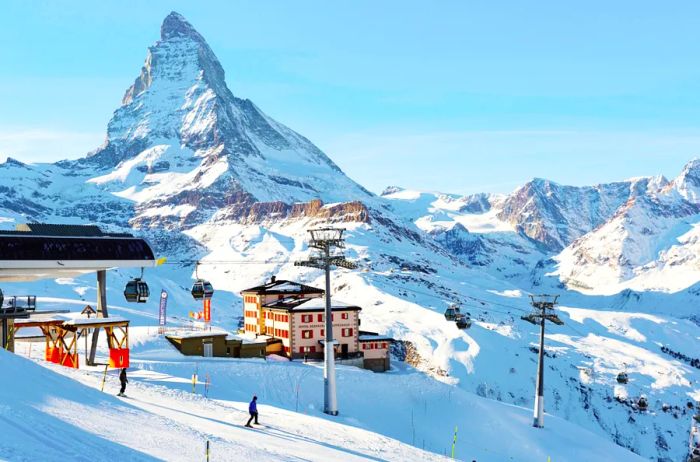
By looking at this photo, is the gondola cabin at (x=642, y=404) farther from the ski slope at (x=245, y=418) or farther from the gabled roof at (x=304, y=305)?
the ski slope at (x=245, y=418)

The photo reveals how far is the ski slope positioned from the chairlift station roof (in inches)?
249

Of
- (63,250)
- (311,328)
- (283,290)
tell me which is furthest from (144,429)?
(283,290)

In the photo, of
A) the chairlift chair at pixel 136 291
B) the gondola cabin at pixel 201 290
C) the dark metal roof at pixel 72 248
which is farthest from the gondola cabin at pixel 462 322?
the chairlift chair at pixel 136 291

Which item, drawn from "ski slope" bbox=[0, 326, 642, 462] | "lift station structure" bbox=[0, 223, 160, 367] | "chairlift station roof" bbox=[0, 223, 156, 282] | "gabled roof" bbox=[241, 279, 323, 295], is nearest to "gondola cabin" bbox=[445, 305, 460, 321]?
"ski slope" bbox=[0, 326, 642, 462]

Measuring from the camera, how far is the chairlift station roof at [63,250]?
3659cm

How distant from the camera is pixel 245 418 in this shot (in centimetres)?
2872

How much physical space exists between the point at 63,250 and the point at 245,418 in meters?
16.8

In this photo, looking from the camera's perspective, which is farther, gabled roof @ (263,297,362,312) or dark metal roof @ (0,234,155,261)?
gabled roof @ (263,297,362,312)

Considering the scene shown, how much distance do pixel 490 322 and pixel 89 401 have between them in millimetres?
140337

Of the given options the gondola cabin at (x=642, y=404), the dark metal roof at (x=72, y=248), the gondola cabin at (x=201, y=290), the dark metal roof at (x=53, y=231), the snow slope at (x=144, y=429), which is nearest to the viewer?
the snow slope at (x=144, y=429)

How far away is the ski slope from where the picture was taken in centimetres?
1825

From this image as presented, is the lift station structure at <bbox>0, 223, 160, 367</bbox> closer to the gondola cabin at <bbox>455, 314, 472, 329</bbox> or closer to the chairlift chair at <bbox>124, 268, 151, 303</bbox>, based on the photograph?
the chairlift chair at <bbox>124, 268, 151, 303</bbox>

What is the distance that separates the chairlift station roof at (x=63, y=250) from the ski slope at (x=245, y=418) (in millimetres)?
6317

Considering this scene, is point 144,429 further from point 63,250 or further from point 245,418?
point 63,250
